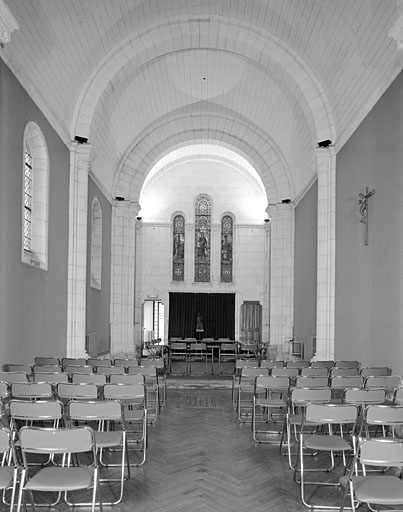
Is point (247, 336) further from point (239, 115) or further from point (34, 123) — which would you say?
point (34, 123)

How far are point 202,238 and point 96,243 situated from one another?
9883 mm

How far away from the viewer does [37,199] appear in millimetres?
11469

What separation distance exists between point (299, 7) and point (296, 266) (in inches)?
387

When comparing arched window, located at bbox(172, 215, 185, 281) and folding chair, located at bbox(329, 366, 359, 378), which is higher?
arched window, located at bbox(172, 215, 185, 281)

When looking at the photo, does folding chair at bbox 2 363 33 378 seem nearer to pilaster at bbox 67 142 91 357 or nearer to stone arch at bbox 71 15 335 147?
pilaster at bbox 67 142 91 357

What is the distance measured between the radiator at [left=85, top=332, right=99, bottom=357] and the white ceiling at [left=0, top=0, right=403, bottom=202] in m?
4.45

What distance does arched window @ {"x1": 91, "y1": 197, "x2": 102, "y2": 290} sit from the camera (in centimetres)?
1734

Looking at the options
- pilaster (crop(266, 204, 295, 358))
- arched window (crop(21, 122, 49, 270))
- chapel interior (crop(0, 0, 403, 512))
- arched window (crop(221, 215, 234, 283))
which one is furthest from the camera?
arched window (crop(221, 215, 234, 283))

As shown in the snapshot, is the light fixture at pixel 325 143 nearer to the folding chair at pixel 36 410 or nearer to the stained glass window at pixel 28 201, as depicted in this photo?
the stained glass window at pixel 28 201

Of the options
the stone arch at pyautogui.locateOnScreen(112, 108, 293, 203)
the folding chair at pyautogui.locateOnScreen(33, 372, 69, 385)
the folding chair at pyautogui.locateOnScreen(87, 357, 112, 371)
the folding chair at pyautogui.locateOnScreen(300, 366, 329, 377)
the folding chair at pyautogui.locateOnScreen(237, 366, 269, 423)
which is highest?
the stone arch at pyautogui.locateOnScreen(112, 108, 293, 203)

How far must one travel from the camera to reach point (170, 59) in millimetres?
16312

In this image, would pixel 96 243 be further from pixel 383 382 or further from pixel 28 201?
pixel 383 382

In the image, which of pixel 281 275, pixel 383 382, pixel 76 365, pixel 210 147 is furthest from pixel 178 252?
pixel 383 382

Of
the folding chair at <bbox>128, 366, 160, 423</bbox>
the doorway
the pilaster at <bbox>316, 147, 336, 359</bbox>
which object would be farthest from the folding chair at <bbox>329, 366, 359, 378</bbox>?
the doorway
